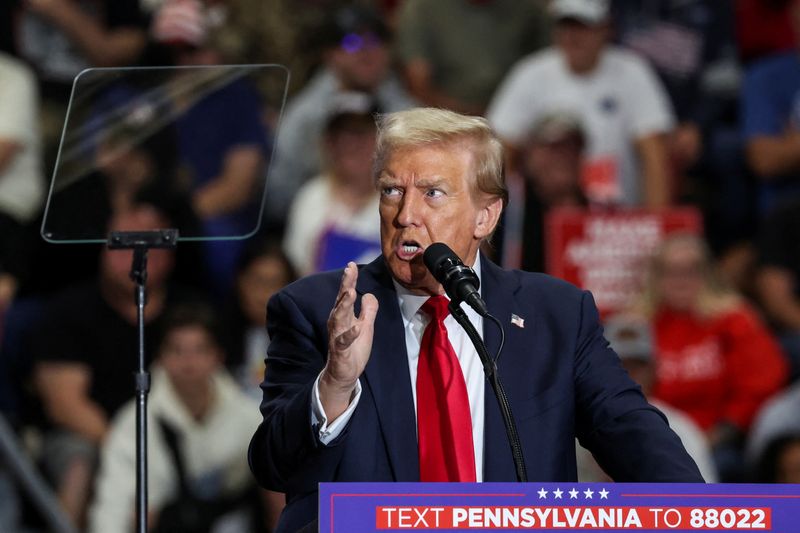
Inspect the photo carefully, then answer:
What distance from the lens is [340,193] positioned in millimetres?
5941

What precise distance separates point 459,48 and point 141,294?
4.00m

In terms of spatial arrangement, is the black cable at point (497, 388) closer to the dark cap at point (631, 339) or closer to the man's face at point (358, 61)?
the dark cap at point (631, 339)

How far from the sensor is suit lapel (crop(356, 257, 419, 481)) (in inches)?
99.9

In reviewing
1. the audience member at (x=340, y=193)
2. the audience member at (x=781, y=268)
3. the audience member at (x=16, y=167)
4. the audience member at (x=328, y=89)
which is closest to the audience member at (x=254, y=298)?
the audience member at (x=340, y=193)

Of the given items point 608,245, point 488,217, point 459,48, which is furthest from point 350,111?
point 488,217

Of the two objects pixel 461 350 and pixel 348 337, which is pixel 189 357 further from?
pixel 348 337

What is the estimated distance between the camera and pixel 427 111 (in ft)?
8.80

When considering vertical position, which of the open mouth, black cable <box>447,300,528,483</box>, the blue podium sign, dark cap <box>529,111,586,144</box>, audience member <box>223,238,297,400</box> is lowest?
the blue podium sign

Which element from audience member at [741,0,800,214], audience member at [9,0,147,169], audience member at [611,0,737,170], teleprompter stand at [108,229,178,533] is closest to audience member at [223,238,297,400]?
audience member at [9,0,147,169]

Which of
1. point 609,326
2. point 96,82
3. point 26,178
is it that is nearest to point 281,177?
point 26,178

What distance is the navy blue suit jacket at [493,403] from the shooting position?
8.15 feet

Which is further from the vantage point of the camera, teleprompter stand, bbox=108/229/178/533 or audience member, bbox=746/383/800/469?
audience member, bbox=746/383/800/469

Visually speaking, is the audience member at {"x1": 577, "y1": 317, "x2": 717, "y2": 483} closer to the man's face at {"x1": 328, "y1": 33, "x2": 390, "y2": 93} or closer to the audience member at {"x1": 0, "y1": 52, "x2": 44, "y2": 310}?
the man's face at {"x1": 328, "y1": 33, "x2": 390, "y2": 93}

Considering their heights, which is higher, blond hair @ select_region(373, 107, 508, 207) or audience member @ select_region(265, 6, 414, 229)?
audience member @ select_region(265, 6, 414, 229)
